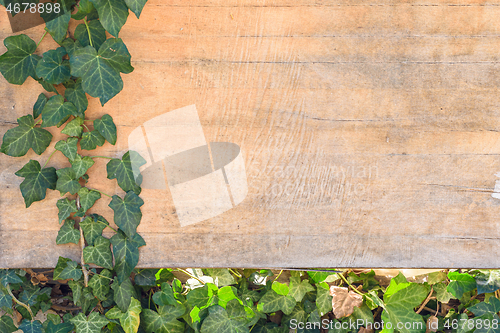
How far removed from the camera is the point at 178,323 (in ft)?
3.46

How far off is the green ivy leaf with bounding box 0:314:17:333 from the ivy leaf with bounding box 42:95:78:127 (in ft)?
2.51

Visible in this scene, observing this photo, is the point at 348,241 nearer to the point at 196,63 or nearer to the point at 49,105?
the point at 196,63

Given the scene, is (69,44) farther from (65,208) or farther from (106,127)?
(65,208)

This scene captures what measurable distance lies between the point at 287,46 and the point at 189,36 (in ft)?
1.00

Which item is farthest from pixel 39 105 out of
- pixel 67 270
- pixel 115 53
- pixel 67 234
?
pixel 67 270

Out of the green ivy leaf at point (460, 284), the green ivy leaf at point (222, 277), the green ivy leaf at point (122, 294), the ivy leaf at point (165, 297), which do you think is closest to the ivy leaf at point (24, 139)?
the green ivy leaf at point (122, 294)

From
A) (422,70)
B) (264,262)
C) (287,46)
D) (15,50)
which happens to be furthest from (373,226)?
(15,50)

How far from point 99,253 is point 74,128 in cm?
40

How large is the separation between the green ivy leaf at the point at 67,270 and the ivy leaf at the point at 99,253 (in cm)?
4

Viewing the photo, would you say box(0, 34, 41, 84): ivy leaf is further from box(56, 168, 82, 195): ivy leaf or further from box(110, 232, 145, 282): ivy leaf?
box(110, 232, 145, 282): ivy leaf

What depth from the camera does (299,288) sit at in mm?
1142

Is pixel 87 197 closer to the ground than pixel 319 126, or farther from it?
closer to the ground

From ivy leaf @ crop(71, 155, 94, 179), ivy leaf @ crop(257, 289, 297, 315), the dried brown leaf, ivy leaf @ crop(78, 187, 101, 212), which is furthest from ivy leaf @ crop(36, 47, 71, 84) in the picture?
the dried brown leaf

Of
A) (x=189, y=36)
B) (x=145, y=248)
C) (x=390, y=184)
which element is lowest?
(x=145, y=248)
